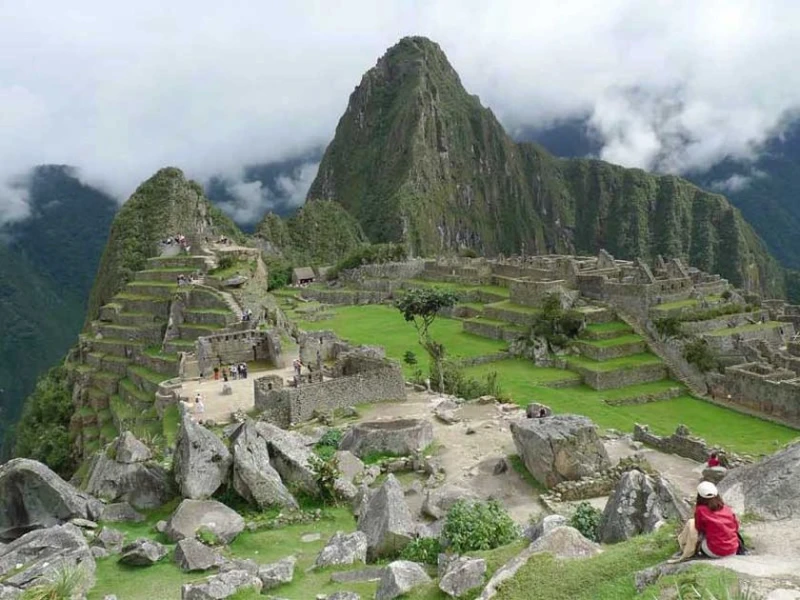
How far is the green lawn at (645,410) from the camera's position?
107 ft

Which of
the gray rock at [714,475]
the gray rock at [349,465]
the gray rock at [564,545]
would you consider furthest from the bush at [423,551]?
the gray rock at [714,475]

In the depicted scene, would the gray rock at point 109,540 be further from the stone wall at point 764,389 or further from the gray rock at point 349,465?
the stone wall at point 764,389

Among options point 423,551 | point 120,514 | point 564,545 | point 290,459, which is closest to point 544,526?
point 564,545

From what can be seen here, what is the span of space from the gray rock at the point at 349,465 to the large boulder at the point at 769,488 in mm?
7988

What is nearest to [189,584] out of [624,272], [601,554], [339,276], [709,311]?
[601,554]

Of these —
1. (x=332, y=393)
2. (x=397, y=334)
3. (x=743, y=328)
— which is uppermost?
(x=743, y=328)

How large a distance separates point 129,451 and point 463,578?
904 centimetres

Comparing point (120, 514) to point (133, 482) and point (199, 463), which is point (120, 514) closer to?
point (133, 482)

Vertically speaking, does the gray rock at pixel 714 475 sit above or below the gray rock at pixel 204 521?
above

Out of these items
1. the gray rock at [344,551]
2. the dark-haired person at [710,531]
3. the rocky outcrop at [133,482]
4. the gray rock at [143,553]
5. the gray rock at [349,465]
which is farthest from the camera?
the gray rock at [349,465]

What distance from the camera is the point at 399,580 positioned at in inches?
354

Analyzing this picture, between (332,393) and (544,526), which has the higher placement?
(332,393)

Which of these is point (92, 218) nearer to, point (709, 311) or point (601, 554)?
point (709, 311)

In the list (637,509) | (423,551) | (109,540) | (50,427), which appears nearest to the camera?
(637,509)
